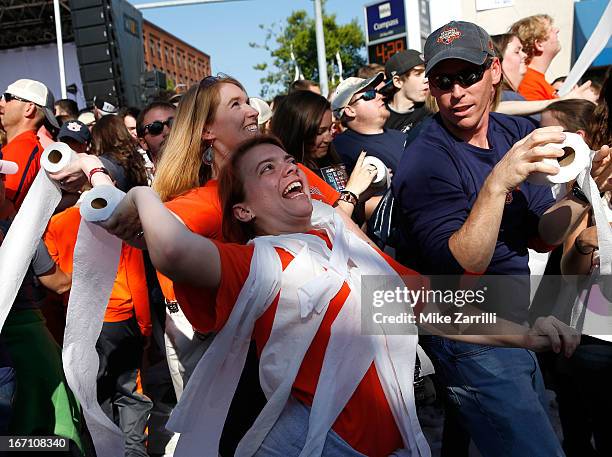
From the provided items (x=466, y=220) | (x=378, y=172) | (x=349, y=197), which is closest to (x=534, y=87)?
(x=378, y=172)

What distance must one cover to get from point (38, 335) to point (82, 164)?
121 cm

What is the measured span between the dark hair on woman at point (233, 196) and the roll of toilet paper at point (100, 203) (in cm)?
51

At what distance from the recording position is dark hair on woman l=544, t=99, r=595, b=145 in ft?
10.6

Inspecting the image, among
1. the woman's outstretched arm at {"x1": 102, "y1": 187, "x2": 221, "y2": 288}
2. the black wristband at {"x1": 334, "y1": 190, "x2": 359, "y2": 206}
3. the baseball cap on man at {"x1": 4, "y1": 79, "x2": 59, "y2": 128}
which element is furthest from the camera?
the baseball cap on man at {"x1": 4, "y1": 79, "x2": 59, "y2": 128}

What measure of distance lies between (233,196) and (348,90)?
2706mm

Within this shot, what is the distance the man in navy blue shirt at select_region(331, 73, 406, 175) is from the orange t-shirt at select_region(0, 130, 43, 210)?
190 cm

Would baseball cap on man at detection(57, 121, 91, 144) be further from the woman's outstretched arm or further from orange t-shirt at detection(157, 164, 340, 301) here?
the woman's outstretched arm

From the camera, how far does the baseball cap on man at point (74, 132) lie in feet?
13.8

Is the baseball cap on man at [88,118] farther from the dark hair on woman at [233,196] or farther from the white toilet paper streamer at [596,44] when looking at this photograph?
the white toilet paper streamer at [596,44]

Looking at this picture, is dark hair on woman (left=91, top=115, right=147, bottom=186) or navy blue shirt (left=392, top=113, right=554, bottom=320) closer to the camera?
navy blue shirt (left=392, top=113, right=554, bottom=320)

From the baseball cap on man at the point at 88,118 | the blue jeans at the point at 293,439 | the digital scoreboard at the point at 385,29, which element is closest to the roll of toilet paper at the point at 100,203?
the blue jeans at the point at 293,439

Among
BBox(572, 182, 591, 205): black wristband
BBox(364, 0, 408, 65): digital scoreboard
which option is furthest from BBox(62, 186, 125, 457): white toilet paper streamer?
Answer: BBox(364, 0, 408, 65): digital scoreboard

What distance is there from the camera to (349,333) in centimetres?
183

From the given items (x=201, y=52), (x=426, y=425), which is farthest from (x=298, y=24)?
(x=426, y=425)
